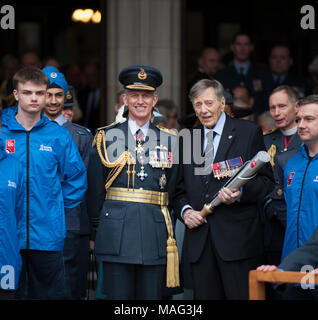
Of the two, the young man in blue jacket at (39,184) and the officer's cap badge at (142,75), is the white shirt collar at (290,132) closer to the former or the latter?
the officer's cap badge at (142,75)

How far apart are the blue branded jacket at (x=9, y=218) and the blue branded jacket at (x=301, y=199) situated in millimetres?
1785

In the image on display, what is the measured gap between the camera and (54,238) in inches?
203

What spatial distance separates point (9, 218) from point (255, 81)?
14.8ft

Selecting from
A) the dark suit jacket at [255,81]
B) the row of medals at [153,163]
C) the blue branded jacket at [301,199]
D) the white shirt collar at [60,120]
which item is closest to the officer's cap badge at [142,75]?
the row of medals at [153,163]

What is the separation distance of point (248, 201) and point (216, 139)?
0.50 metres

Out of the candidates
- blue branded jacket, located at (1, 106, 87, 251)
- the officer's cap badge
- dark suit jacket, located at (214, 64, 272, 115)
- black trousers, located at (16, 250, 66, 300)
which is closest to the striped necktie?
the officer's cap badge

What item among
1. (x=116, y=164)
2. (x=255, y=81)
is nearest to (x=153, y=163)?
(x=116, y=164)

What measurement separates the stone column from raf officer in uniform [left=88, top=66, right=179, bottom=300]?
336 centimetres

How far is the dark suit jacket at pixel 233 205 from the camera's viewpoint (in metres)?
5.24

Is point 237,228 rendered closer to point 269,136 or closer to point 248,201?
point 248,201

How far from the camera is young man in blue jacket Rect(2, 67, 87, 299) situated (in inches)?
203

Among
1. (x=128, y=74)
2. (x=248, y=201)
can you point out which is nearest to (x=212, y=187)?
(x=248, y=201)

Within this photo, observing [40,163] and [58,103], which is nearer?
[40,163]
